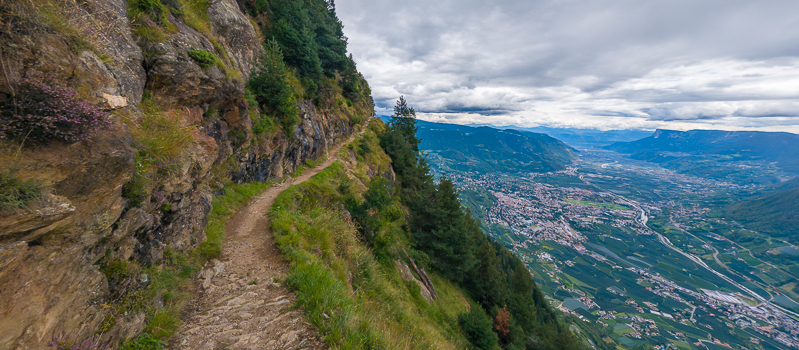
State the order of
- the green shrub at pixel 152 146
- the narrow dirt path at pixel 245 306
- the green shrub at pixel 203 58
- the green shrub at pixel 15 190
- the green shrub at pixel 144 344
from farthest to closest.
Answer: the green shrub at pixel 203 58, the green shrub at pixel 152 146, the narrow dirt path at pixel 245 306, the green shrub at pixel 144 344, the green shrub at pixel 15 190

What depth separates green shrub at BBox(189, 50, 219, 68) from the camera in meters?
9.40

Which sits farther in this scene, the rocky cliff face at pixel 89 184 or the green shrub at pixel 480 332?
the green shrub at pixel 480 332

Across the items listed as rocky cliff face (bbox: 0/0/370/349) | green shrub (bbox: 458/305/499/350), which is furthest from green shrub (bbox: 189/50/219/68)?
green shrub (bbox: 458/305/499/350)

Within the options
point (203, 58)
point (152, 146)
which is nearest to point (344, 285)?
point (152, 146)

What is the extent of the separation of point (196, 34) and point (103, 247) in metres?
Answer: 10.4

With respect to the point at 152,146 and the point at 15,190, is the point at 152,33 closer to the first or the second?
the point at 152,146

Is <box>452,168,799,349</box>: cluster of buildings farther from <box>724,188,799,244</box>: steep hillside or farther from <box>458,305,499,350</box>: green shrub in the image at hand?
<box>458,305,499,350</box>: green shrub

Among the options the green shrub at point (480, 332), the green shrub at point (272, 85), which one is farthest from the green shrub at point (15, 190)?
the green shrub at point (480, 332)

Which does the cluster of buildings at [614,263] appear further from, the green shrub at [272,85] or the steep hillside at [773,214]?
the green shrub at [272,85]

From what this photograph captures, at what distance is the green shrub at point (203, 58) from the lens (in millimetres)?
9398

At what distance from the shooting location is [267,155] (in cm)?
1545

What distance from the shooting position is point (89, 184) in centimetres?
435

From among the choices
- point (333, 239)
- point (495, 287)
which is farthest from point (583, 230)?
point (333, 239)

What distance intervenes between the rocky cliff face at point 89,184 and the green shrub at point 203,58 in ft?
0.97
